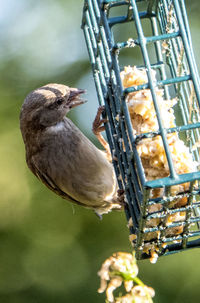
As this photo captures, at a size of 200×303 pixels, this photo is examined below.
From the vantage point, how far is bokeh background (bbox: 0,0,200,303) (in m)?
6.11

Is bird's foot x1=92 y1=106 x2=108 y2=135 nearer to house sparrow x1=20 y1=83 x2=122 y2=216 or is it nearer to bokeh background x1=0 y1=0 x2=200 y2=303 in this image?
house sparrow x1=20 y1=83 x2=122 y2=216

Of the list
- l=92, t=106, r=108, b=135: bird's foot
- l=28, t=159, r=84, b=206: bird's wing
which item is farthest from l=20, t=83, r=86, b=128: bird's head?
l=28, t=159, r=84, b=206: bird's wing

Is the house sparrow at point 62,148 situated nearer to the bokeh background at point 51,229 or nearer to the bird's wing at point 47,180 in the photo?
the bird's wing at point 47,180

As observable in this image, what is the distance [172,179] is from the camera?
8.71 ft

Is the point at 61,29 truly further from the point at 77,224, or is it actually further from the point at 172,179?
the point at 172,179

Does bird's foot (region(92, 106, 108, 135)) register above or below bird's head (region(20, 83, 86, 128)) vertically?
below

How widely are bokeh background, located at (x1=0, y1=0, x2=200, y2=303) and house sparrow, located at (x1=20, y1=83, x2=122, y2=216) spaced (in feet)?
5.40

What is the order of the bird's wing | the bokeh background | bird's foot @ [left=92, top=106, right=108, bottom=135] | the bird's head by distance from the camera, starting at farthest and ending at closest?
the bokeh background < the bird's wing < the bird's head < bird's foot @ [left=92, top=106, right=108, bottom=135]

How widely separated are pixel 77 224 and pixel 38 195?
529 millimetres

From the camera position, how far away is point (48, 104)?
14.0ft

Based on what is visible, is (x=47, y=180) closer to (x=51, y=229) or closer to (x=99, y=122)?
(x=99, y=122)

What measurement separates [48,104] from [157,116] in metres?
1.70

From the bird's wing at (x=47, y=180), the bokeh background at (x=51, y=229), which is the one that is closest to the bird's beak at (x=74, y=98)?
the bird's wing at (x=47, y=180)

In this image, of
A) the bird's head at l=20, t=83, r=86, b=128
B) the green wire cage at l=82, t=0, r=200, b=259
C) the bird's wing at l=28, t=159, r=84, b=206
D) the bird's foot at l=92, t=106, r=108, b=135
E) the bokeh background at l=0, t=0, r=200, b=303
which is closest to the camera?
the green wire cage at l=82, t=0, r=200, b=259
